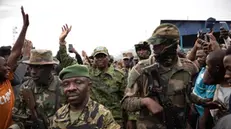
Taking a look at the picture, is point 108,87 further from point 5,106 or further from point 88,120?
point 88,120

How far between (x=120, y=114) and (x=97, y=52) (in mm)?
1154

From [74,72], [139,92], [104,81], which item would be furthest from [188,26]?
[74,72]

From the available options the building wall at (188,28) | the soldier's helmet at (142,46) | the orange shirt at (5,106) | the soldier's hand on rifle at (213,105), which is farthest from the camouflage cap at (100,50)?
the building wall at (188,28)

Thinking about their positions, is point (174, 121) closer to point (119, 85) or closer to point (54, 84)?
point (54, 84)

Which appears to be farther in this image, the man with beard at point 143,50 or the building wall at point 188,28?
the building wall at point 188,28

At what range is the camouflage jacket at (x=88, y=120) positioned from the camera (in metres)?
3.26

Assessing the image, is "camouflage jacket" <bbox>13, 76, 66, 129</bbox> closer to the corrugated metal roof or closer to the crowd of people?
the crowd of people

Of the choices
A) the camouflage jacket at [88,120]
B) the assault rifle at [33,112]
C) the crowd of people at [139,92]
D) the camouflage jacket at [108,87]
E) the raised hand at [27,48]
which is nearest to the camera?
the camouflage jacket at [88,120]

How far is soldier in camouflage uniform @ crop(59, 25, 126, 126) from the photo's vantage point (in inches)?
247

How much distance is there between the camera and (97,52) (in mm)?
6488

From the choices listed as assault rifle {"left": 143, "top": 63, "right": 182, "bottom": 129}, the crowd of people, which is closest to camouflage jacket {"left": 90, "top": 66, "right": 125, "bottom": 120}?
the crowd of people

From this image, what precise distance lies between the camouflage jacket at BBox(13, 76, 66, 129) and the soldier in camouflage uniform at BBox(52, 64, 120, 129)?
40.5 inches

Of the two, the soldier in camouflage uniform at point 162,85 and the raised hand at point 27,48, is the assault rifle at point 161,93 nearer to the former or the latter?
the soldier in camouflage uniform at point 162,85

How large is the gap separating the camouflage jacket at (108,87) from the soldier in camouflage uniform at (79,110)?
281cm
